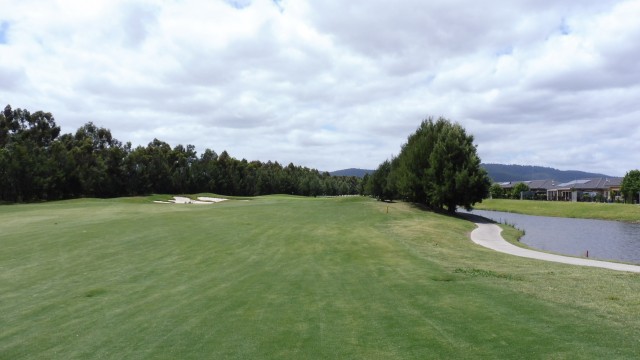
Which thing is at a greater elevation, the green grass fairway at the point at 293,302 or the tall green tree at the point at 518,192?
the tall green tree at the point at 518,192

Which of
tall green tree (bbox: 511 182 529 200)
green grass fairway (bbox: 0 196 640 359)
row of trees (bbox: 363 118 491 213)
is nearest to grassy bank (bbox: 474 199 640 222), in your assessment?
row of trees (bbox: 363 118 491 213)

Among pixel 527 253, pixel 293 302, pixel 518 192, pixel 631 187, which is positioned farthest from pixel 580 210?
pixel 293 302

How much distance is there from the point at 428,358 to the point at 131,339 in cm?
478

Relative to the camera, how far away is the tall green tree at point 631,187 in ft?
252

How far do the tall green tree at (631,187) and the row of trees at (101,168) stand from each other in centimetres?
6679

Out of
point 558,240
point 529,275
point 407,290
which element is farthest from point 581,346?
point 558,240

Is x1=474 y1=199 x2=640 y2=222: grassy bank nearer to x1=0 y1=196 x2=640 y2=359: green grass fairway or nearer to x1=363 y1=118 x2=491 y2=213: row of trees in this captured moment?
x1=363 y1=118 x2=491 y2=213: row of trees

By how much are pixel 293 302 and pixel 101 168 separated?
65549mm

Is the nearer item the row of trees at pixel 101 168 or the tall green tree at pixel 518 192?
the row of trees at pixel 101 168

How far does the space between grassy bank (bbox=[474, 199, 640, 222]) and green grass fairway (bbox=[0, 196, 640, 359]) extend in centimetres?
5066

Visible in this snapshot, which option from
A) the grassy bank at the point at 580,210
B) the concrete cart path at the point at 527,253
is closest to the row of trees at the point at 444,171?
the concrete cart path at the point at 527,253

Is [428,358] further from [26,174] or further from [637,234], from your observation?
[26,174]

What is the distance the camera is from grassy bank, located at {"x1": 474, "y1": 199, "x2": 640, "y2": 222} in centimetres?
5785

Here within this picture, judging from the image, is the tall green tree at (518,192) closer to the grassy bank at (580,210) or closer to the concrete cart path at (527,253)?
the grassy bank at (580,210)
